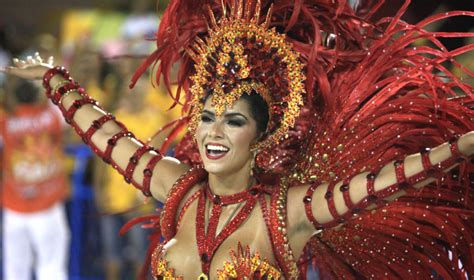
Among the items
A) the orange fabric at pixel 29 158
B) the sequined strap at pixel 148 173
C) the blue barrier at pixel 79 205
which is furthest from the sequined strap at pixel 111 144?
the blue barrier at pixel 79 205

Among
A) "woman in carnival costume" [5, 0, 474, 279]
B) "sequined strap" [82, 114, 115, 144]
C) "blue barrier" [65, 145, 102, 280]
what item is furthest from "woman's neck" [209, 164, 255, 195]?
"blue barrier" [65, 145, 102, 280]

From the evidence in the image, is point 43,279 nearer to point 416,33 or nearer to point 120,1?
point 416,33

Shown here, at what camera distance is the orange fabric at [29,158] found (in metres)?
7.68

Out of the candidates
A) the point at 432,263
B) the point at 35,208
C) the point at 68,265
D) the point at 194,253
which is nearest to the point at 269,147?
the point at 194,253

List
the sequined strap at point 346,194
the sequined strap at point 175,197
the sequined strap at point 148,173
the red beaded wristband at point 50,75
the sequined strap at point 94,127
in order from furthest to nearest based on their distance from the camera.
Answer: the red beaded wristband at point 50,75 → the sequined strap at point 94,127 → the sequined strap at point 148,173 → the sequined strap at point 175,197 → the sequined strap at point 346,194

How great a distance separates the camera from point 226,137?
3.78m

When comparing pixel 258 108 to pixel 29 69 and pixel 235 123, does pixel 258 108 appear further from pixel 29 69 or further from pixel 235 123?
pixel 29 69

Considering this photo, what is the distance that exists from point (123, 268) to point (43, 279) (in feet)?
2.12

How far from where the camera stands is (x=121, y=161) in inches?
165

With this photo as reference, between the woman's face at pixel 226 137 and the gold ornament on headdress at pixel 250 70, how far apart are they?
0.13 feet

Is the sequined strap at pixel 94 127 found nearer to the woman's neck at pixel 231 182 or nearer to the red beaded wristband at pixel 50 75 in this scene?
the red beaded wristband at pixel 50 75

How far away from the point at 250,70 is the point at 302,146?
Answer: 0.52 meters

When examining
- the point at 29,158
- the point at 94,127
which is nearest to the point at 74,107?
the point at 94,127

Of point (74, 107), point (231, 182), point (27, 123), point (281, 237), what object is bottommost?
point (281, 237)
